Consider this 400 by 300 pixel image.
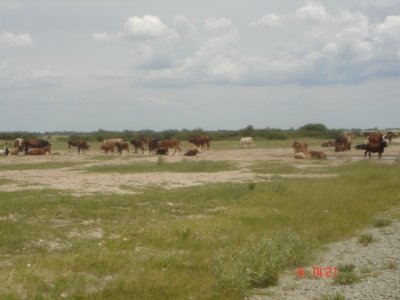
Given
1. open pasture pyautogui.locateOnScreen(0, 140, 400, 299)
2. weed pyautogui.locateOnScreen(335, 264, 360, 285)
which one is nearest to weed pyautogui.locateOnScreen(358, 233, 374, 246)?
open pasture pyautogui.locateOnScreen(0, 140, 400, 299)

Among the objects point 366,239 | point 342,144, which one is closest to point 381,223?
point 366,239

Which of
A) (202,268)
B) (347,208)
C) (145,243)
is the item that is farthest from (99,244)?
(347,208)

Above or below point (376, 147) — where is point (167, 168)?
below

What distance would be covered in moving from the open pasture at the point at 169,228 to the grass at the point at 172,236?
2 cm

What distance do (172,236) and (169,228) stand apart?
0.62m

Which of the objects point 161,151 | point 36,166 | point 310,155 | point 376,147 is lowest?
point 36,166

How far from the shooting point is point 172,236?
12.9 metres

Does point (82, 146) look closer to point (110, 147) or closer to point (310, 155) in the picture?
point (110, 147)

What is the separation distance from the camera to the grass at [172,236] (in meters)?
9.22

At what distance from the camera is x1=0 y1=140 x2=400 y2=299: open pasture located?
929 centimetres

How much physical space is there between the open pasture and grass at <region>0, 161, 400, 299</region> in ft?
0.08

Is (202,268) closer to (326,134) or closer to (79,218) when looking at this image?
(79,218)

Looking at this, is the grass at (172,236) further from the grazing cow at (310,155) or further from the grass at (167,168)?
the grazing cow at (310,155)

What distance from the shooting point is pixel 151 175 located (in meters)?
25.8
